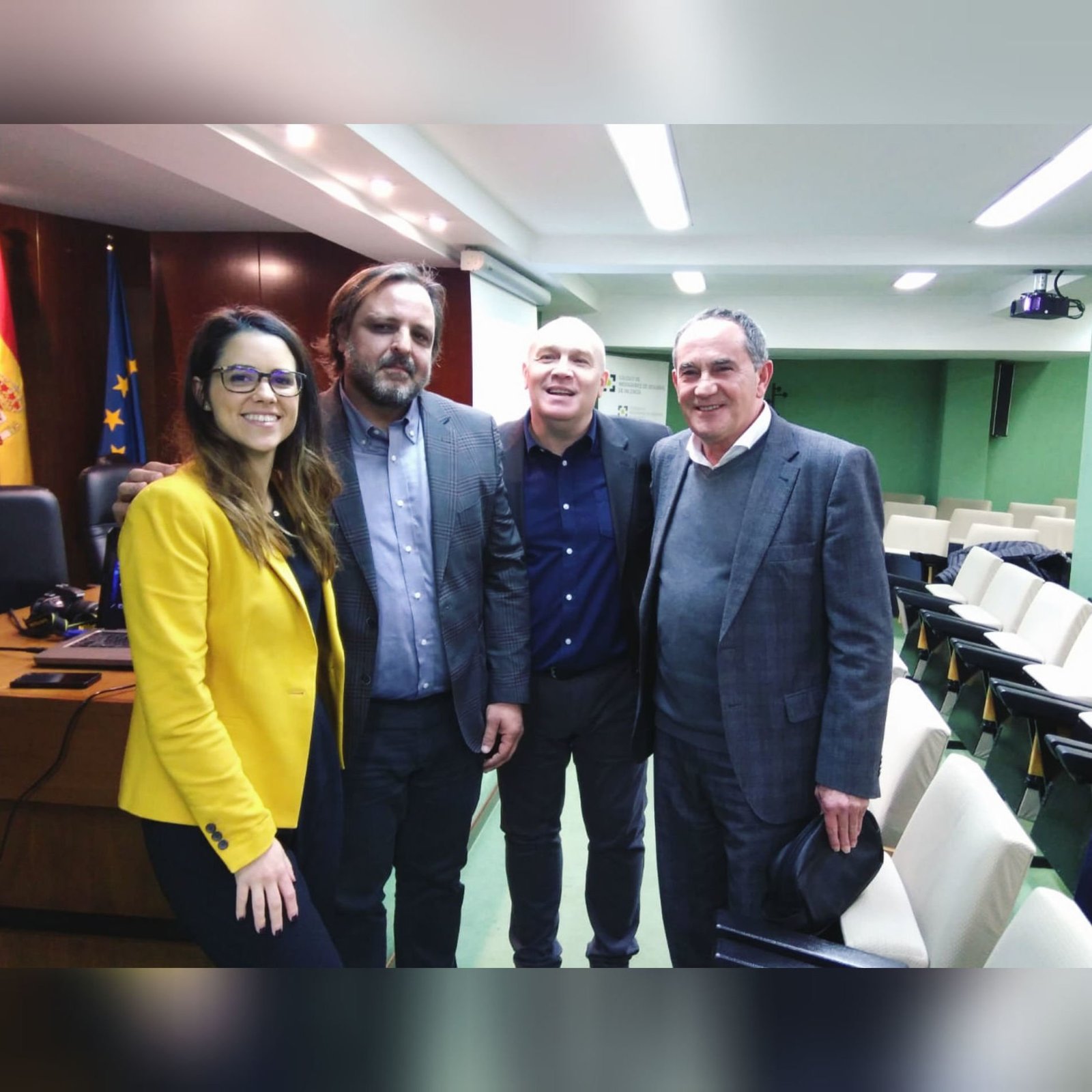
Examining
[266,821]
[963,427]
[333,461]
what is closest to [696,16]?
[266,821]

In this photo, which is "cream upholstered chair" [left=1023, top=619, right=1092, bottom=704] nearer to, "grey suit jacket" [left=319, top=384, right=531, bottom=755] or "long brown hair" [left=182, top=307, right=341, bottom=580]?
"grey suit jacket" [left=319, top=384, right=531, bottom=755]

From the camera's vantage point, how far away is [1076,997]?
222 millimetres

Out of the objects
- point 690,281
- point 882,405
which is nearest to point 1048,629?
point 690,281

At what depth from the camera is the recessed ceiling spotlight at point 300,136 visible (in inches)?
116

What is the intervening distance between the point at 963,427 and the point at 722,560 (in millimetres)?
9981

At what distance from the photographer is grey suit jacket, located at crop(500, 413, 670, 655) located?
207 centimetres

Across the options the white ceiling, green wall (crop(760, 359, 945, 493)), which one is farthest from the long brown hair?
green wall (crop(760, 359, 945, 493))

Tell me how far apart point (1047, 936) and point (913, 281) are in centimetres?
685

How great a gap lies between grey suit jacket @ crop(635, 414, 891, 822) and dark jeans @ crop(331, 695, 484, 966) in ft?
2.02

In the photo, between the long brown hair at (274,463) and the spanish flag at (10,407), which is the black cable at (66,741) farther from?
the spanish flag at (10,407)

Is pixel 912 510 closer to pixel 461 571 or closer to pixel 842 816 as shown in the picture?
pixel 842 816

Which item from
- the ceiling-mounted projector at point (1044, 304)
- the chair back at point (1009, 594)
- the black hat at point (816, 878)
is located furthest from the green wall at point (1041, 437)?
the black hat at point (816, 878)

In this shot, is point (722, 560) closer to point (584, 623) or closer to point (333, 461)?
point (584, 623)

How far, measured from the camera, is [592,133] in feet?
11.9
